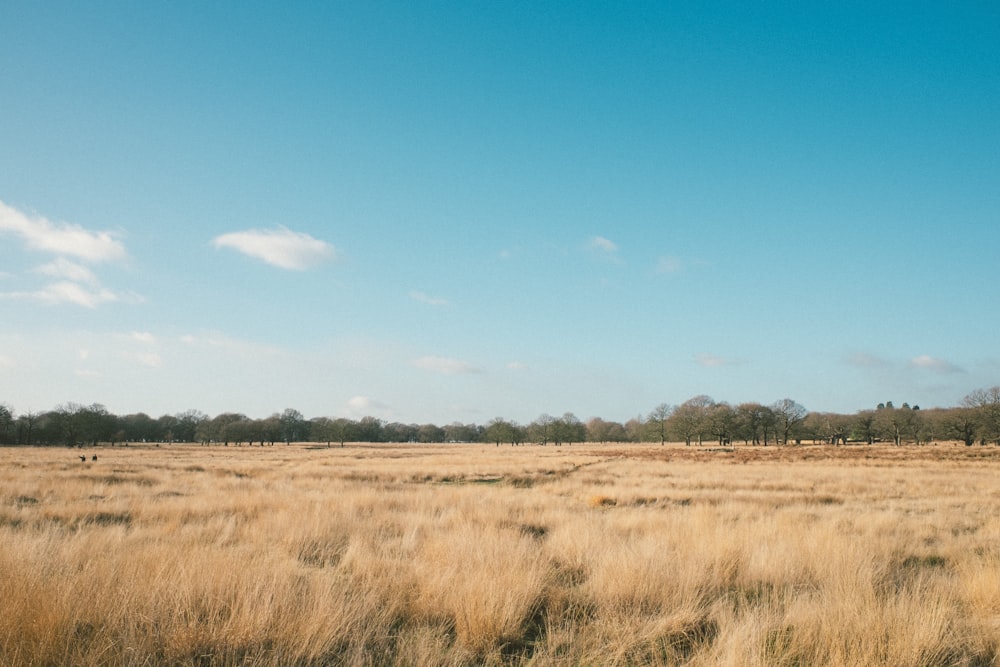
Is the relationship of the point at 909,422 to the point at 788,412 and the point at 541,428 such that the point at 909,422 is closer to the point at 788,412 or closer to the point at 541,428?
the point at 788,412

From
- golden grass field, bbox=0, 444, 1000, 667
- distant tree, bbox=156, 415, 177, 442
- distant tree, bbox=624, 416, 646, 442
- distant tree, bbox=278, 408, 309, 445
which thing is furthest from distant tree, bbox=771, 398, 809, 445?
distant tree, bbox=156, 415, 177, 442

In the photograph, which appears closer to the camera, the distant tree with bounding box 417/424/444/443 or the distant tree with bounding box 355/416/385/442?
the distant tree with bounding box 355/416/385/442

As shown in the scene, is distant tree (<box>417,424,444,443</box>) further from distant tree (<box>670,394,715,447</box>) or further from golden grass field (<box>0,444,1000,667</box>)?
golden grass field (<box>0,444,1000,667</box>)

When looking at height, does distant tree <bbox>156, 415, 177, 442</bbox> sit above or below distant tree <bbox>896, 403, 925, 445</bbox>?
below


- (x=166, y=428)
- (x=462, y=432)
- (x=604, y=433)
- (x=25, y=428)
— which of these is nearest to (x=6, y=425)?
(x=25, y=428)

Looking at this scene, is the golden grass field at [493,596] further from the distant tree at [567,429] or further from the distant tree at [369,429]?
the distant tree at [369,429]

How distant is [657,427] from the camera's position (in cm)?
11819

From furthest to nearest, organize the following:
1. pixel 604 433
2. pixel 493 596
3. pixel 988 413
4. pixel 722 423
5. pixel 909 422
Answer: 1. pixel 604 433
2. pixel 722 423
3. pixel 909 422
4. pixel 988 413
5. pixel 493 596

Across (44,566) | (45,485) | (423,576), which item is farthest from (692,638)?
(45,485)

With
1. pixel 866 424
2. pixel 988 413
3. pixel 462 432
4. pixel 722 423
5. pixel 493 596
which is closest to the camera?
pixel 493 596

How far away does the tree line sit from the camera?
8725 cm

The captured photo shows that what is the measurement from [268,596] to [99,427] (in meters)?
117

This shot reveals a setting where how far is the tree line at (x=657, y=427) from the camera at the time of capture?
87250mm

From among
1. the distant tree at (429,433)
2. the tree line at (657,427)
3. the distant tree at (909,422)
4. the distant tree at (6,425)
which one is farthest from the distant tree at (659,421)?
the distant tree at (6,425)
